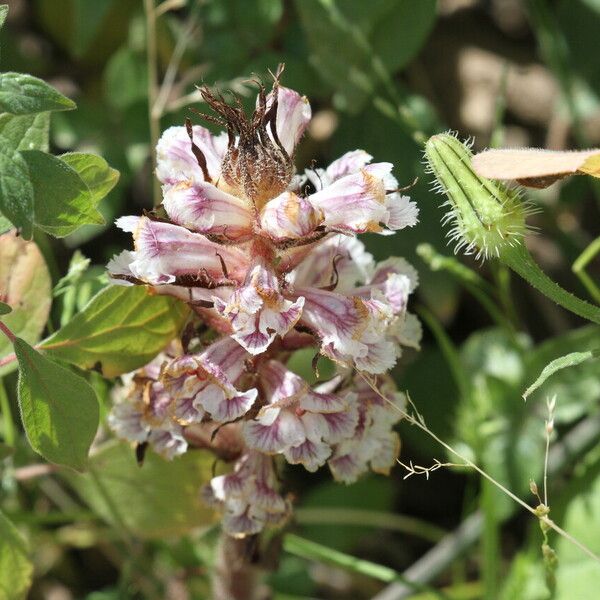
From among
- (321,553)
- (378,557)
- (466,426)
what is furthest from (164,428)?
(378,557)

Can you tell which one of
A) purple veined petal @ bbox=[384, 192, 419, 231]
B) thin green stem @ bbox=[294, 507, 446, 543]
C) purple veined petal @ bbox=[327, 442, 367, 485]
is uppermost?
purple veined petal @ bbox=[384, 192, 419, 231]

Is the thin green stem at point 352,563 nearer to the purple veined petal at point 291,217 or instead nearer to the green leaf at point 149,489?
the green leaf at point 149,489

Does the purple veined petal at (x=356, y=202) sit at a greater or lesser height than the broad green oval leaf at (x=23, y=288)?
greater

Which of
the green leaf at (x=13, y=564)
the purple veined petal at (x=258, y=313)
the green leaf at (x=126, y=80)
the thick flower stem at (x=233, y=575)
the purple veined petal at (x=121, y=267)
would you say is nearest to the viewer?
the purple veined petal at (x=258, y=313)

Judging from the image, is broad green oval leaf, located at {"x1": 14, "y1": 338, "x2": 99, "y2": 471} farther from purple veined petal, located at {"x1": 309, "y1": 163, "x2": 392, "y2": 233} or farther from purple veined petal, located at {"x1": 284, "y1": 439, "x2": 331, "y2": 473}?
purple veined petal, located at {"x1": 309, "y1": 163, "x2": 392, "y2": 233}

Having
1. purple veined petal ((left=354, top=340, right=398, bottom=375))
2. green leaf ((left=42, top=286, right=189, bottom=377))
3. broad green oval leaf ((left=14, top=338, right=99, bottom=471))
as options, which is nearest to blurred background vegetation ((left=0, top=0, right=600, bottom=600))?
green leaf ((left=42, top=286, right=189, bottom=377))

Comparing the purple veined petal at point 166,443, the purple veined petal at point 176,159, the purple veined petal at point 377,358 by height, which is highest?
the purple veined petal at point 176,159

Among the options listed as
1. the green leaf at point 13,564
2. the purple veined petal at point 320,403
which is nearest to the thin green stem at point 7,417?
the green leaf at point 13,564
